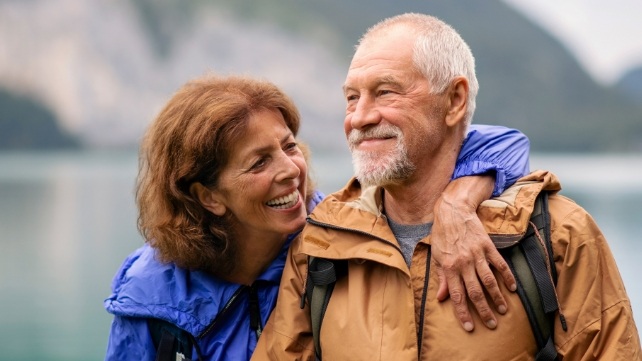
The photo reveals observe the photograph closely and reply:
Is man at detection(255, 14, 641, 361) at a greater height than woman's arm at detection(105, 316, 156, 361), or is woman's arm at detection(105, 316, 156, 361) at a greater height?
man at detection(255, 14, 641, 361)

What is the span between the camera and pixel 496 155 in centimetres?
345

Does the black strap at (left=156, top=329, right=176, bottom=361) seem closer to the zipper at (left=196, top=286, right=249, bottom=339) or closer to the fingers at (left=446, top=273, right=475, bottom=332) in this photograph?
the zipper at (left=196, top=286, right=249, bottom=339)

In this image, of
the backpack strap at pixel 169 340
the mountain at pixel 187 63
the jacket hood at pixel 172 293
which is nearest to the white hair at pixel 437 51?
the jacket hood at pixel 172 293

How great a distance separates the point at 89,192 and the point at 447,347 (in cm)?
3819

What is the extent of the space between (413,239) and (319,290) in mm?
403

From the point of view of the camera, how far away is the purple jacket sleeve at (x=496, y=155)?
132 inches

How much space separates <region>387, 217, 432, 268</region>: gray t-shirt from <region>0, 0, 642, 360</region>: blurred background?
1307 mm

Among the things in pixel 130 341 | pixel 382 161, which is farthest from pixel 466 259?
pixel 130 341

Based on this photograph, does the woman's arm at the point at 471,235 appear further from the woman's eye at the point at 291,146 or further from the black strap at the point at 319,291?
the woman's eye at the point at 291,146

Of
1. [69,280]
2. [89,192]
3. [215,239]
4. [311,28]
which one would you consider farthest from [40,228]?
[311,28]

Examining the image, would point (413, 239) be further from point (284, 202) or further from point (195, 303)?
point (195, 303)

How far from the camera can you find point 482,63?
140750 millimetres

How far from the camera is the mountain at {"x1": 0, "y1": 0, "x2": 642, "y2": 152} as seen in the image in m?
92.2

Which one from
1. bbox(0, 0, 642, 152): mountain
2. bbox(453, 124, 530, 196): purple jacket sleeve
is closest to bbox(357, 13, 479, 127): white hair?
bbox(453, 124, 530, 196): purple jacket sleeve
